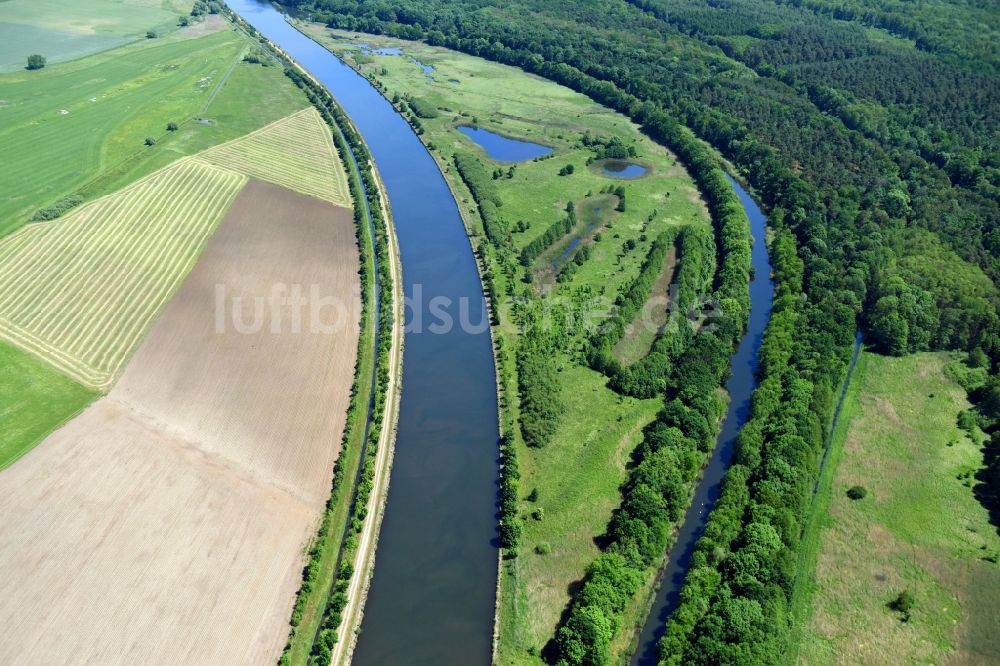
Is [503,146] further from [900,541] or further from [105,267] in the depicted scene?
[900,541]

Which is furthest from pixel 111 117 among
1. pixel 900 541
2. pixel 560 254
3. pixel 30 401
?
pixel 900 541

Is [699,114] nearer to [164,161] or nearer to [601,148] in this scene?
[601,148]

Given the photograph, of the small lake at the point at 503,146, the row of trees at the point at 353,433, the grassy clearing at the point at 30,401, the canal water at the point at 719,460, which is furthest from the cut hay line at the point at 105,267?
the canal water at the point at 719,460

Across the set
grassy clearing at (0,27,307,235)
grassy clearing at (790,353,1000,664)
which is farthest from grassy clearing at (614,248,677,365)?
grassy clearing at (0,27,307,235)

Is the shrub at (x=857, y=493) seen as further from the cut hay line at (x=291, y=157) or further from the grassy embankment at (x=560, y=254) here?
the cut hay line at (x=291, y=157)

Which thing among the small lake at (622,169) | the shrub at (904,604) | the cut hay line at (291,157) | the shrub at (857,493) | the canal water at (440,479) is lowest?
the canal water at (440,479)

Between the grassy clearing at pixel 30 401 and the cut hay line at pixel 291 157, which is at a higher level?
the cut hay line at pixel 291 157
